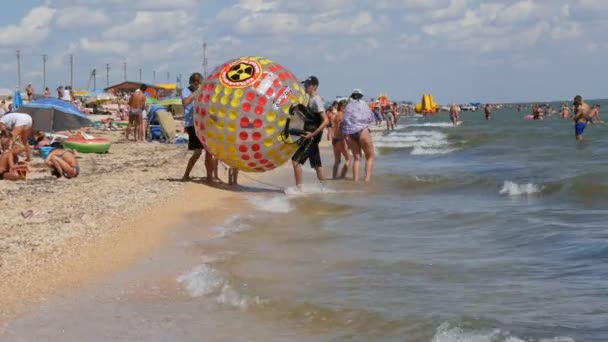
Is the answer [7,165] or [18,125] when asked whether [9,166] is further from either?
[18,125]

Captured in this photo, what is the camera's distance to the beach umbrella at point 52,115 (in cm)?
1680

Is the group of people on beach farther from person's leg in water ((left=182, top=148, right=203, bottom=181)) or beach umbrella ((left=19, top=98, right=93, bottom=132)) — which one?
beach umbrella ((left=19, top=98, right=93, bottom=132))

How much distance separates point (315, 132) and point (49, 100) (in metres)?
8.68

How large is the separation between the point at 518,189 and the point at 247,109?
507cm

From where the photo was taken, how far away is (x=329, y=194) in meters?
11.6

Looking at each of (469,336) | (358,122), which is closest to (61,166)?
(358,122)

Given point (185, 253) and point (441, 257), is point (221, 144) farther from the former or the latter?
point (441, 257)

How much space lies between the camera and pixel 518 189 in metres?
12.7

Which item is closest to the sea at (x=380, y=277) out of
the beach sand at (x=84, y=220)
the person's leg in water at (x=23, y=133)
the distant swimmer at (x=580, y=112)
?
the beach sand at (x=84, y=220)

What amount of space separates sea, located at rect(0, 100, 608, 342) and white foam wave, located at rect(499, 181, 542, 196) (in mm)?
499

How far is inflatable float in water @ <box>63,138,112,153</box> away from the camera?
1725 centimetres

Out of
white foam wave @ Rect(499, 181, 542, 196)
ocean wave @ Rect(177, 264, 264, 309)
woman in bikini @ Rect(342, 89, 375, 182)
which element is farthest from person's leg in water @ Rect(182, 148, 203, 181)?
ocean wave @ Rect(177, 264, 264, 309)

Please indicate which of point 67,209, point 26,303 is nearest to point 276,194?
point 67,209

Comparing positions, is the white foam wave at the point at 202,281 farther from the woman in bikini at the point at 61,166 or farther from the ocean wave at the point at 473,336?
the woman in bikini at the point at 61,166
